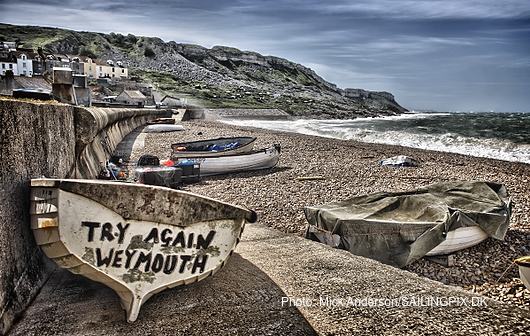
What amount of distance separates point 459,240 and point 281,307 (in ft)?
14.3

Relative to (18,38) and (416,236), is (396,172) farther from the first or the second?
(18,38)

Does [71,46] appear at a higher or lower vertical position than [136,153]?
higher

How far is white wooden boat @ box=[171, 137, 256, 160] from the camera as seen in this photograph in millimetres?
13078

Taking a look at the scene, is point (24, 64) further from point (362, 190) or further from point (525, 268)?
point (525, 268)

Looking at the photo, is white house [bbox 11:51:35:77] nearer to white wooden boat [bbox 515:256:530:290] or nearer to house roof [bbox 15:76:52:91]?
house roof [bbox 15:76:52:91]

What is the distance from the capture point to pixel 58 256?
3080 mm

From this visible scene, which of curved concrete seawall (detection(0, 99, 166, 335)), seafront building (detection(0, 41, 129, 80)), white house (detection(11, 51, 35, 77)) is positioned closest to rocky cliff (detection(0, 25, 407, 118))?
seafront building (detection(0, 41, 129, 80))

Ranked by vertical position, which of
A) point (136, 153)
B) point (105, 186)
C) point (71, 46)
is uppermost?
point (71, 46)

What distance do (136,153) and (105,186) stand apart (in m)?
13.9

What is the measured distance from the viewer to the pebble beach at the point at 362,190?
5.92 meters

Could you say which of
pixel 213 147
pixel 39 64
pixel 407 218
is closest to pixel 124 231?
pixel 407 218

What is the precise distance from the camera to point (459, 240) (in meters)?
6.43

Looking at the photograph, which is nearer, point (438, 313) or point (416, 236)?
point (438, 313)

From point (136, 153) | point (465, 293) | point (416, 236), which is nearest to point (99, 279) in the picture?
point (465, 293)
